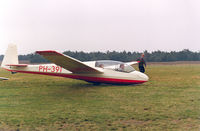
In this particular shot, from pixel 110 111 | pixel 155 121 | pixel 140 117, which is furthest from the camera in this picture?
pixel 110 111

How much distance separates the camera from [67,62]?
9.40 m

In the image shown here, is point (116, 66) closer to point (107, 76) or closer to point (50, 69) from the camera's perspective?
point (107, 76)

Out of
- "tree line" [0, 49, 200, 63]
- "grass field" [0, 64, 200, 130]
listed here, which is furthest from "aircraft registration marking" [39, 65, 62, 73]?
"tree line" [0, 49, 200, 63]

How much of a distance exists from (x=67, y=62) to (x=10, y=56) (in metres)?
6.46

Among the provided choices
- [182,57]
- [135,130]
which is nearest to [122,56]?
[182,57]

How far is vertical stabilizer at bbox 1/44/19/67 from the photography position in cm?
1359

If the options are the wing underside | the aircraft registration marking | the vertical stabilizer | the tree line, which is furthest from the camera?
the tree line

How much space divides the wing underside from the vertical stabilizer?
5436 mm

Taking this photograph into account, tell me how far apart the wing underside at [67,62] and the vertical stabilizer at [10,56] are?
5.44 m

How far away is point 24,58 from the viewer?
1283 inches

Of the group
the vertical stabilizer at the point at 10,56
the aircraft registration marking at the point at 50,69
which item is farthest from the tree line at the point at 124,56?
the aircraft registration marking at the point at 50,69

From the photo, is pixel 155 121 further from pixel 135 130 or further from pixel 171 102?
pixel 171 102

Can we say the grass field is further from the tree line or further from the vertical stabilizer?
→ the tree line

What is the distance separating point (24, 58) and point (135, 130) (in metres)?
31.6
